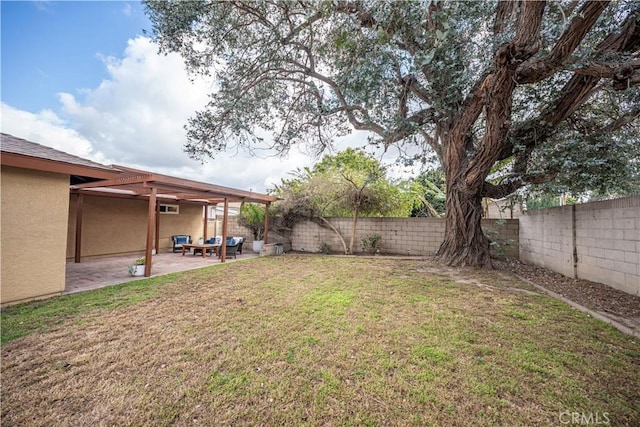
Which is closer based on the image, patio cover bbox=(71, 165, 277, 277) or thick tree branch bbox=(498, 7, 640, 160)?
thick tree branch bbox=(498, 7, 640, 160)

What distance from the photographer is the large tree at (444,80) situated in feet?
14.5

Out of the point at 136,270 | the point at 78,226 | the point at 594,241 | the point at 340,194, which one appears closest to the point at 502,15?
the point at 594,241

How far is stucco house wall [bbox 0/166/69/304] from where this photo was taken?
4.28 metres

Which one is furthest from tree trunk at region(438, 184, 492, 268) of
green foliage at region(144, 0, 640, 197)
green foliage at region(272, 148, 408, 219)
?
green foliage at region(272, 148, 408, 219)

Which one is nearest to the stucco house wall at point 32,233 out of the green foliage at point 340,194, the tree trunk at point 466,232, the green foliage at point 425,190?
the green foliage at point 340,194

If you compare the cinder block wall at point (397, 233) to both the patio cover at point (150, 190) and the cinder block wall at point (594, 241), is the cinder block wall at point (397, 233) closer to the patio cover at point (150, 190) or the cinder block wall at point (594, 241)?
the cinder block wall at point (594, 241)

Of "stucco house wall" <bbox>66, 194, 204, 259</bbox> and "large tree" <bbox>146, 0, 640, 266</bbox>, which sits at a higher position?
"large tree" <bbox>146, 0, 640, 266</bbox>

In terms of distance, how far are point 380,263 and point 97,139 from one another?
1669 cm

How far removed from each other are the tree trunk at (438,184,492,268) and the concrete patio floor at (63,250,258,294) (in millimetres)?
8053

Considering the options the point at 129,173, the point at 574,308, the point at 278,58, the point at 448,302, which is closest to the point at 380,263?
the point at 448,302

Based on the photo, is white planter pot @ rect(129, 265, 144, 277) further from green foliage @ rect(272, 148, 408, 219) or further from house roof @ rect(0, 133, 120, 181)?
green foliage @ rect(272, 148, 408, 219)

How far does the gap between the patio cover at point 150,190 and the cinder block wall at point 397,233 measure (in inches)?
88.6

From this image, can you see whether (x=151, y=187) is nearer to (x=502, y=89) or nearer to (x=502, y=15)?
(x=502, y=89)

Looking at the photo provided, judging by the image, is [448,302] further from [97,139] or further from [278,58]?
[97,139]
